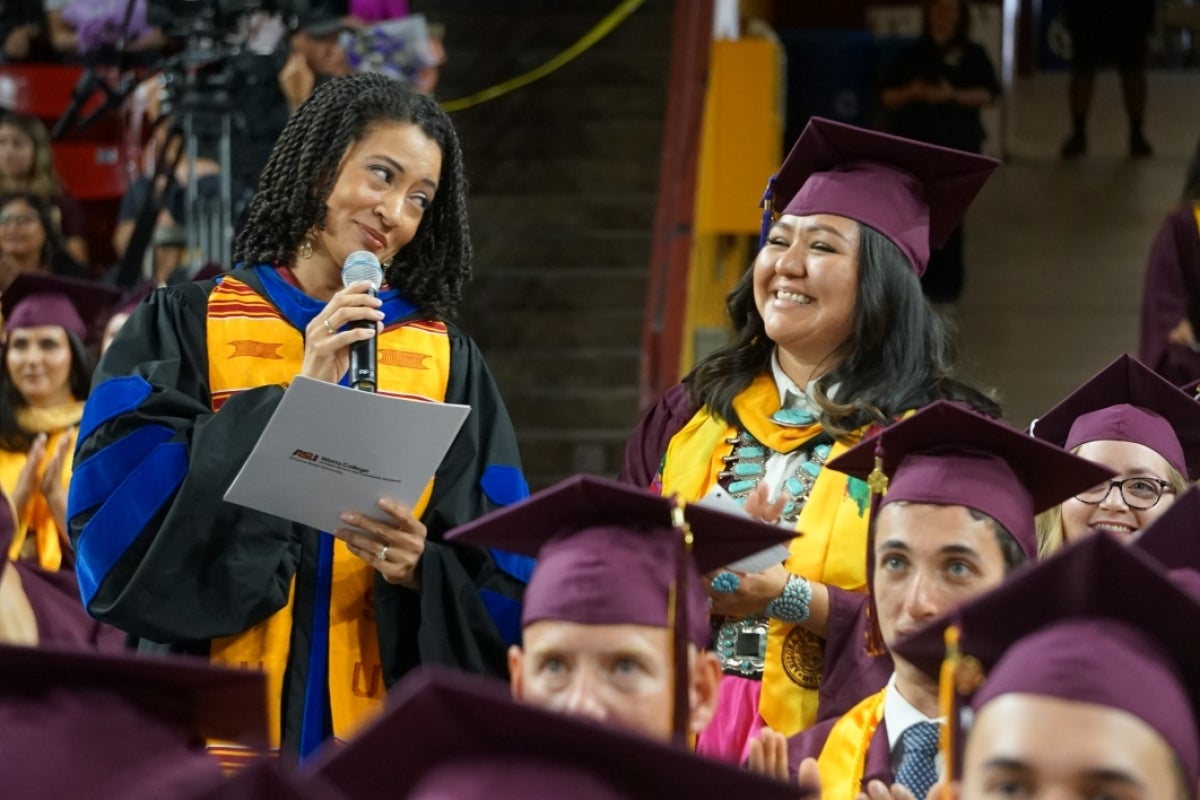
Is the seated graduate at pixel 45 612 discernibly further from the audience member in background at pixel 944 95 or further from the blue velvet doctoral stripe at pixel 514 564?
the audience member in background at pixel 944 95

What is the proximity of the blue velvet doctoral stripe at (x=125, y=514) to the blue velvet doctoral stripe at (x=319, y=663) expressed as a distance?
0.31 meters

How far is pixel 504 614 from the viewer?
3861 millimetres

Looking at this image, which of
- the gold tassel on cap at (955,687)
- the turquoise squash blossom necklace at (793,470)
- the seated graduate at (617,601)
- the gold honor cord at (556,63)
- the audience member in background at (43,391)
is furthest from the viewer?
the gold honor cord at (556,63)

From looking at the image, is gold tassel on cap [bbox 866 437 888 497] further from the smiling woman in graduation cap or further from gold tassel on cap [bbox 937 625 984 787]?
gold tassel on cap [bbox 937 625 984 787]

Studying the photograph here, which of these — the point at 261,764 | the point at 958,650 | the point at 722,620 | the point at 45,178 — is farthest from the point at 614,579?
the point at 45,178

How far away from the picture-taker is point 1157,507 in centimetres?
418

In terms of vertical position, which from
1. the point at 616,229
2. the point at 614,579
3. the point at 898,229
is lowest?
the point at 616,229

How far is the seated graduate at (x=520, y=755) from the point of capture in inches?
94.3

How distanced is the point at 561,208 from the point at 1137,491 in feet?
20.0

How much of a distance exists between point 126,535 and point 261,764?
1.47 m

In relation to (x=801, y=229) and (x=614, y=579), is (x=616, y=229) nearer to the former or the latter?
(x=801, y=229)

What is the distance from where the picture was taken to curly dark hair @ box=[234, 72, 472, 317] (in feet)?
13.0

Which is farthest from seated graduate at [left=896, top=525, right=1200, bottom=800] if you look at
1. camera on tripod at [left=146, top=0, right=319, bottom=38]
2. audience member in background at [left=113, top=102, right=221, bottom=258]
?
audience member in background at [left=113, top=102, right=221, bottom=258]

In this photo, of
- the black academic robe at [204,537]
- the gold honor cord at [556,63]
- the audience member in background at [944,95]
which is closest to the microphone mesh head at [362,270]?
the black academic robe at [204,537]
